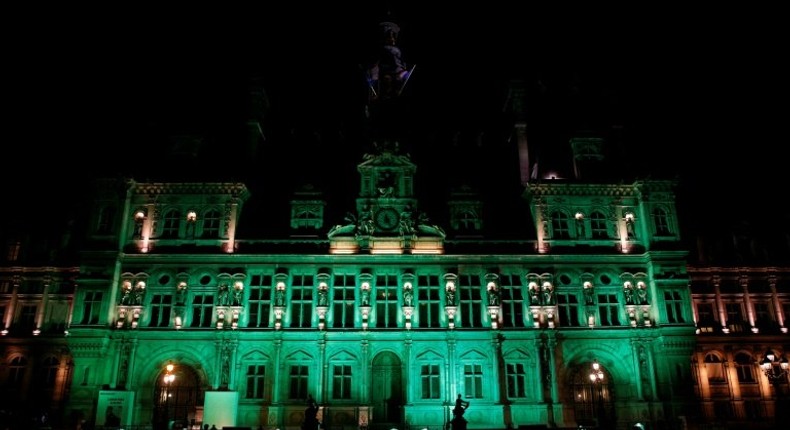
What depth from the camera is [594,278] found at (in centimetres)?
3684

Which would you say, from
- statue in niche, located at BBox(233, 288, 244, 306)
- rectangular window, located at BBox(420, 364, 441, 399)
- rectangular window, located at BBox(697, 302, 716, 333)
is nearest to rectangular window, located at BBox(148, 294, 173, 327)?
statue in niche, located at BBox(233, 288, 244, 306)

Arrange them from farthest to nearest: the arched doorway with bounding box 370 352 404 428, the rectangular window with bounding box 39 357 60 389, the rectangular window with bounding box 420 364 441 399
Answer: the rectangular window with bounding box 39 357 60 389 < the arched doorway with bounding box 370 352 404 428 < the rectangular window with bounding box 420 364 441 399

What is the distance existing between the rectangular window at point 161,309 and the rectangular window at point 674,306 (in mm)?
30629

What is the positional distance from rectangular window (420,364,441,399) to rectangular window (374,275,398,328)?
325 centimetres

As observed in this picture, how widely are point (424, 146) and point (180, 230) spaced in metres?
18.7

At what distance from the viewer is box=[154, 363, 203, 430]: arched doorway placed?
3438 centimetres

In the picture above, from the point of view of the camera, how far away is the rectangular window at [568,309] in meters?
36.0

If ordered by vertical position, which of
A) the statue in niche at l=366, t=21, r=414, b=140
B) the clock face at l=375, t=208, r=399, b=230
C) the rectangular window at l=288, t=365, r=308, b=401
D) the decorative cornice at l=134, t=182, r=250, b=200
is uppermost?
the statue in niche at l=366, t=21, r=414, b=140

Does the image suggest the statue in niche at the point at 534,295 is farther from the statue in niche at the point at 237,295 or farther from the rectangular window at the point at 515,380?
the statue in niche at the point at 237,295

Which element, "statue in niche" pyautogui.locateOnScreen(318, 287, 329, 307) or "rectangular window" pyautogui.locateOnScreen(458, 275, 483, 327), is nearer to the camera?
"statue in niche" pyautogui.locateOnScreen(318, 287, 329, 307)

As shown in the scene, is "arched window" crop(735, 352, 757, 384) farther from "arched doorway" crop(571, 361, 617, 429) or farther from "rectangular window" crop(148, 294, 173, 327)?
"rectangular window" crop(148, 294, 173, 327)

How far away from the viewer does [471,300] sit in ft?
119

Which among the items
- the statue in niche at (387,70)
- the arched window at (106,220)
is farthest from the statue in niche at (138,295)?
the statue in niche at (387,70)

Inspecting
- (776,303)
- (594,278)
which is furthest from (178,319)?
(776,303)
